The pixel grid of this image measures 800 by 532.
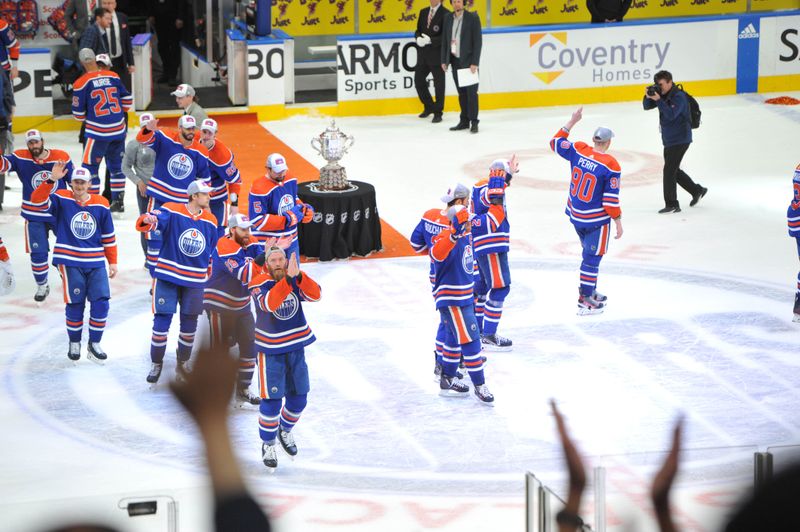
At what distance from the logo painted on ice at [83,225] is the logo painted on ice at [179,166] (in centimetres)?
142

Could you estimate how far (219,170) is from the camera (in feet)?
38.2

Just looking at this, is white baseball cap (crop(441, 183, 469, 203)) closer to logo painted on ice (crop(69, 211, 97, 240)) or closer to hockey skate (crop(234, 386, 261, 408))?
hockey skate (crop(234, 386, 261, 408))

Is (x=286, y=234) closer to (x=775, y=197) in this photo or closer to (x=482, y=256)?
(x=482, y=256)

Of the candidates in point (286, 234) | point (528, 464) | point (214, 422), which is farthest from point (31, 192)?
point (214, 422)

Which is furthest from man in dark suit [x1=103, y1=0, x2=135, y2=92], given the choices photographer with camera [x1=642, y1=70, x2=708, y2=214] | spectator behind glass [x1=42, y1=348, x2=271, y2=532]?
spectator behind glass [x1=42, y1=348, x2=271, y2=532]

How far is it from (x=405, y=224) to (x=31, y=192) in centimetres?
471

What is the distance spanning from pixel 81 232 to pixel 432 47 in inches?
441

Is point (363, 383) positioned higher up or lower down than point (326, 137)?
lower down

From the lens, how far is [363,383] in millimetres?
10023

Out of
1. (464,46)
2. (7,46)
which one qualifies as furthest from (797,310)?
(7,46)

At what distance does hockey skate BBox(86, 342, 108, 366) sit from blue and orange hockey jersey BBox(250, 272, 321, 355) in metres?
2.85

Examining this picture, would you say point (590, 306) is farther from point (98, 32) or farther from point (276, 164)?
point (98, 32)

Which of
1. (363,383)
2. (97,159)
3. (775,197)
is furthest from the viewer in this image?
(775,197)

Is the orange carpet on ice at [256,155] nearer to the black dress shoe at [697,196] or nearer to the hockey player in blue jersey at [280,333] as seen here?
the black dress shoe at [697,196]
